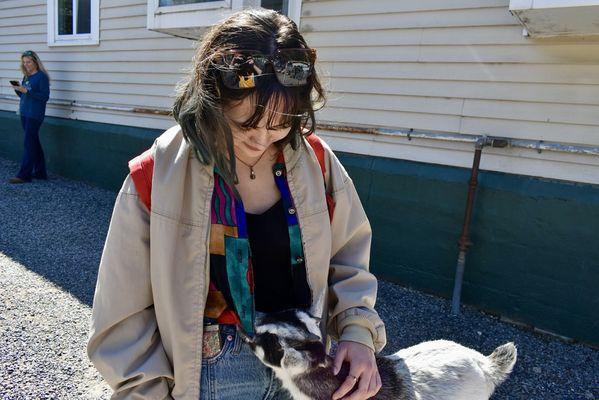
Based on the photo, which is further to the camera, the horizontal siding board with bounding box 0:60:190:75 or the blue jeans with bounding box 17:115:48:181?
the blue jeans with bounding box 17:115:48:181

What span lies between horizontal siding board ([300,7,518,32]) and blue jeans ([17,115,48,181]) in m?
5.68

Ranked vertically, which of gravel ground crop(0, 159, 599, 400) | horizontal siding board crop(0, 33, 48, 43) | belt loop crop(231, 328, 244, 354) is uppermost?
horizontal siding board crop(0, 33, 48, 43)

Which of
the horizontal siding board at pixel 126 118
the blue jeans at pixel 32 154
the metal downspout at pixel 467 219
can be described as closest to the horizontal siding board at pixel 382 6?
the metal downspout at pixel 467 219

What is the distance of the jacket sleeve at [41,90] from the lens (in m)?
8.64

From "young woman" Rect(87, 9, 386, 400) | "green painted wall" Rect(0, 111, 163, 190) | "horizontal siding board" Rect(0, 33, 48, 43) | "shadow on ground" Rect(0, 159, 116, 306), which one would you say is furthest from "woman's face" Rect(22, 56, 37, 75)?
"young woman" Rect(87, 9, 386, 400)

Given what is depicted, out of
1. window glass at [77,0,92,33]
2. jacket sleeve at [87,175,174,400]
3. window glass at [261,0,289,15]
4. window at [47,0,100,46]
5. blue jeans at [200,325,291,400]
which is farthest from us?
window glass at [77,0,92,33]

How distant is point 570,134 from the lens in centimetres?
411

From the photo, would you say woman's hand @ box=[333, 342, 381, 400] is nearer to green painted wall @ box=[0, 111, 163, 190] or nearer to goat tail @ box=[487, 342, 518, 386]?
goat tail @ box=[487, 342, 518, 386]

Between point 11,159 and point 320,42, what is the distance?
8456 mm

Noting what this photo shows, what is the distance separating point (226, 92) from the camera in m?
1.51

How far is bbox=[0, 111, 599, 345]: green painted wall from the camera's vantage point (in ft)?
13.6

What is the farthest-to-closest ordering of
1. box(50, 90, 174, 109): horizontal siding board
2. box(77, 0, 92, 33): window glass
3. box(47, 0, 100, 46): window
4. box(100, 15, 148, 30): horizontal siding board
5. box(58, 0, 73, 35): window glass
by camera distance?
box(58, 0, 73, 35): window glass
box(77, 0, 92, 33): window glass
box(47, 0, 100, 46): window
box(100, 15, 148, 30): horizontal siding board
box(50, 90, 174, 109): horizontal siding board

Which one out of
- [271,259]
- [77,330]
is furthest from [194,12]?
[271,259]

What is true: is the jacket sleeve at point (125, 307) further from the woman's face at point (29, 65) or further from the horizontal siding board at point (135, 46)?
the woman's face at point (29, 65)
